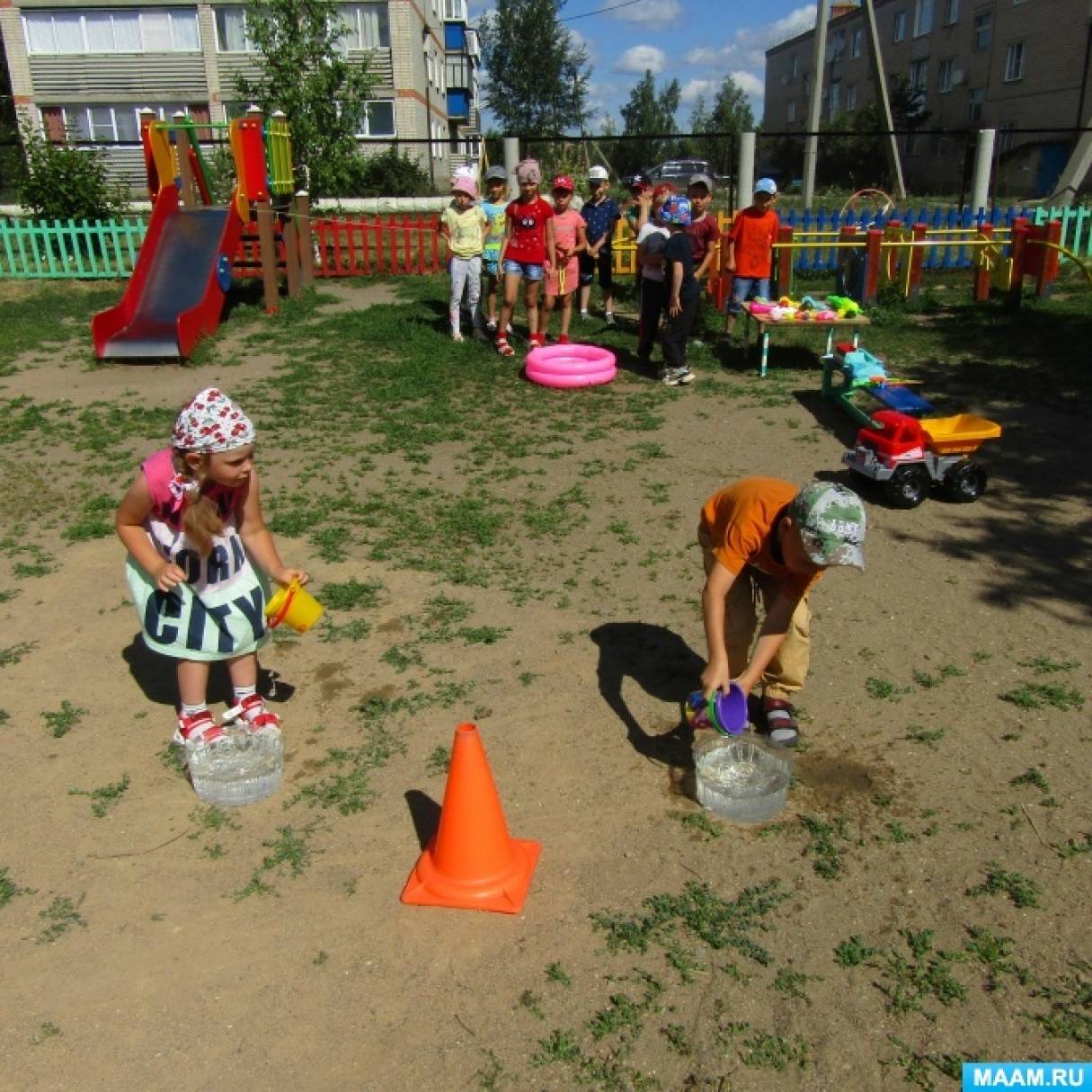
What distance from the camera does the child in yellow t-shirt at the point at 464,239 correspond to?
33.3 feet

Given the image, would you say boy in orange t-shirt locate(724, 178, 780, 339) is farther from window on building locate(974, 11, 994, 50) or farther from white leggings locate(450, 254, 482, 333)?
window on building locate(974, 11, 994, 50)

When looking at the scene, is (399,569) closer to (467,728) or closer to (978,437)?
(467,728)

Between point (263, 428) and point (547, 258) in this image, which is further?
point (547, 258)

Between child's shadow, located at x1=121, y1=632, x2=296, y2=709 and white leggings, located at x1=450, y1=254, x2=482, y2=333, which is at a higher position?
white leggings, located at x1=450, y1=254, x2=482, y2=333

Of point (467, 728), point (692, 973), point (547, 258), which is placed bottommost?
point (692, 973)

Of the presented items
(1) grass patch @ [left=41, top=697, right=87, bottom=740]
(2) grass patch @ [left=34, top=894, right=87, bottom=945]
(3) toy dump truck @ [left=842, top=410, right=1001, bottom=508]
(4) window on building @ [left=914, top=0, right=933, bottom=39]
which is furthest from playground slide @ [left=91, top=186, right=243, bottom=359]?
(4) window on building @ [left=914, top=0, right=933, bottom=39]

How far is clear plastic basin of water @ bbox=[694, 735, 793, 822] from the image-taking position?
332 cm

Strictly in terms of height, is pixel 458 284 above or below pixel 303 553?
above

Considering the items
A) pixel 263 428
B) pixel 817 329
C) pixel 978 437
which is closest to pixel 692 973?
pixel 978 437

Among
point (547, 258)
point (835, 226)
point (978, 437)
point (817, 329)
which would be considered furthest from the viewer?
point (835, 226)

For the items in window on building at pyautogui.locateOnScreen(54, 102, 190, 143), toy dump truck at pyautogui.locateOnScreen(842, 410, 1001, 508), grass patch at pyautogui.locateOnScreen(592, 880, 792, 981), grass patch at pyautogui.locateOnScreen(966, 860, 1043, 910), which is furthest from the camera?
window on building at pyautogui.locateOnScreen(54, 102, 190, 143)

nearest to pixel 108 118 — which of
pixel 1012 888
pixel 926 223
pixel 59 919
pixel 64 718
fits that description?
pixel 926 223

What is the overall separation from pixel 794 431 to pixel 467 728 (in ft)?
17.5

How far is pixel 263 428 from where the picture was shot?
7.82m
